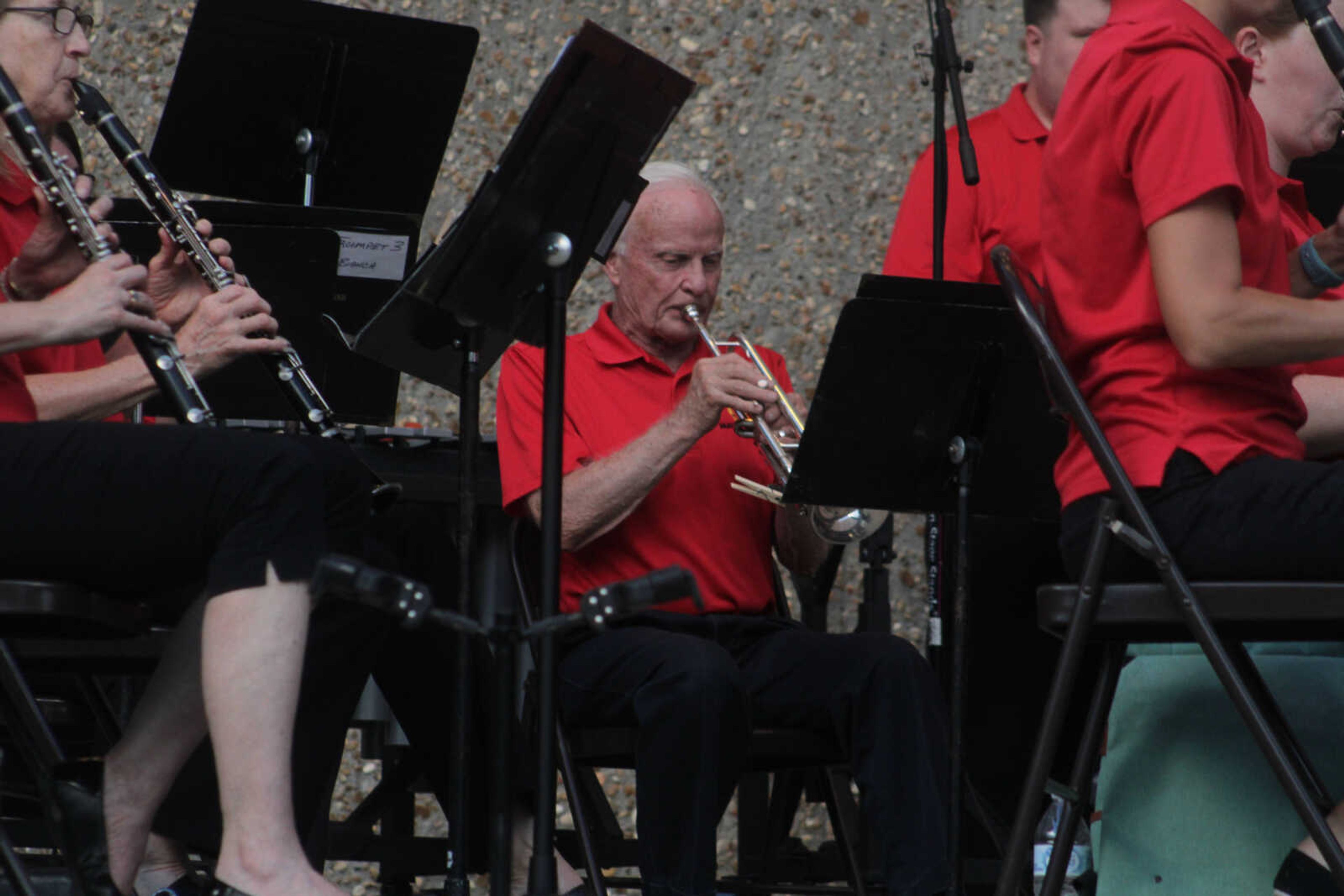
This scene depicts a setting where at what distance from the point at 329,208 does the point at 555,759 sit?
1.16 metres

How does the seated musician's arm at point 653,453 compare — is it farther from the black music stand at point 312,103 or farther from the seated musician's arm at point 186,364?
the black music stand at point 312,103

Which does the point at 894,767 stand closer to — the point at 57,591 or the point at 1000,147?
the point at 57,591

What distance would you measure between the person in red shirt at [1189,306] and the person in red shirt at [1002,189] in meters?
1.04

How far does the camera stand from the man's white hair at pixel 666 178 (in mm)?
2873

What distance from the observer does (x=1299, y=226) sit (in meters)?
2.55

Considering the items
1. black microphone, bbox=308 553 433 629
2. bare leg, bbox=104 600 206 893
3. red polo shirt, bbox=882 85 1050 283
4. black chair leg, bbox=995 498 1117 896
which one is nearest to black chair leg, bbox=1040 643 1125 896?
A: black chair leg, bbox=995 498 1117 896

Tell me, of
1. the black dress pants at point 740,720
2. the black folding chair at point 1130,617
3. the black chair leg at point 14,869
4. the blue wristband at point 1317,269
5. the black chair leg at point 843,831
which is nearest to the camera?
the black folding chair at point 1130,617

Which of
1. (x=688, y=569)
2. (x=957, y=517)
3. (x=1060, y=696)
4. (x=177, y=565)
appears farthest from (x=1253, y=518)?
(x=177, y=565)

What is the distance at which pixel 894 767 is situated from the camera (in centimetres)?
231

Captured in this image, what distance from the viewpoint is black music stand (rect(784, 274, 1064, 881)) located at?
2186mm

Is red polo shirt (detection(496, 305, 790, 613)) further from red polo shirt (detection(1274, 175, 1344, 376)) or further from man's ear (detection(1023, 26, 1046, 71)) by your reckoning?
man's ear (detection(1023, 26, 1046, 71))

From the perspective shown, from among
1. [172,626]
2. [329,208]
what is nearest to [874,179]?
[329,208]

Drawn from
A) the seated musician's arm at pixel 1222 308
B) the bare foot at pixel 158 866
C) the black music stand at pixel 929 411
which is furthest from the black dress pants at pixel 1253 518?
the bare foot at pixel 158 866

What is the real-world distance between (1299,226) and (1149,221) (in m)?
0.81
